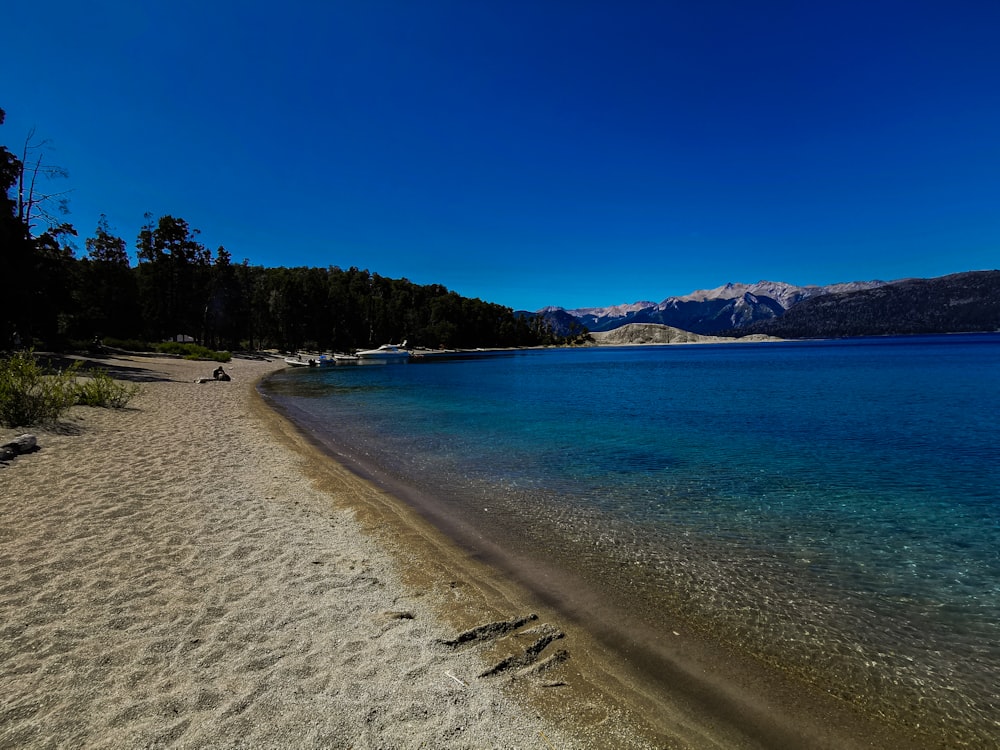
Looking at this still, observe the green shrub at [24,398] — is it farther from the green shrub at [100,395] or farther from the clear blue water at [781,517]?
the clear blue water at [781,517]

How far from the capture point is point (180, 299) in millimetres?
70875

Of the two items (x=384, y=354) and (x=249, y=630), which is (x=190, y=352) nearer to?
(x=384, y=354)

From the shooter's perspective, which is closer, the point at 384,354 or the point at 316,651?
the point at 316,651

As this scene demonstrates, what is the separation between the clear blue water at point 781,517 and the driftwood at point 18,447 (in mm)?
7874

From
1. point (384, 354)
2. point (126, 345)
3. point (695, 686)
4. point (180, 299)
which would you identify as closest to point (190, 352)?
point (126, 345)

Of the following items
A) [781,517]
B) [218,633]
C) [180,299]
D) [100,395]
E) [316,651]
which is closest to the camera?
[316,651]

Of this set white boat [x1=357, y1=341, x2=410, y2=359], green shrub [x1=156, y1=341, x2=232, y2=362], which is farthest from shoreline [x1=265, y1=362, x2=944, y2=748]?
white boat [x1=357, y1=341, x2=410, y2=359]

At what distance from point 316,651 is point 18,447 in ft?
36.8

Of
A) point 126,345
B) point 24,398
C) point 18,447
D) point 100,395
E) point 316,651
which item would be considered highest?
point 126,345

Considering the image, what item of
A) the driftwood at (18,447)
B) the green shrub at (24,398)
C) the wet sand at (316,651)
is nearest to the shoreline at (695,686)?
the wet sand at (316,651)

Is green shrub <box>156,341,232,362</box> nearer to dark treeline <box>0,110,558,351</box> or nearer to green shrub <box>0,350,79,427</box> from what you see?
dark treeline <box>0,110,558,351</box>

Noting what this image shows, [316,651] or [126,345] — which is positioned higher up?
[126,345]

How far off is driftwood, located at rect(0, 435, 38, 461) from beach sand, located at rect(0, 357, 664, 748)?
1011 millimetres

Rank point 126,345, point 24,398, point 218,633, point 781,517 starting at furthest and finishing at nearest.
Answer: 1. point 126,345
2. point 24,398
3. point 781,517
4. point 218,633
